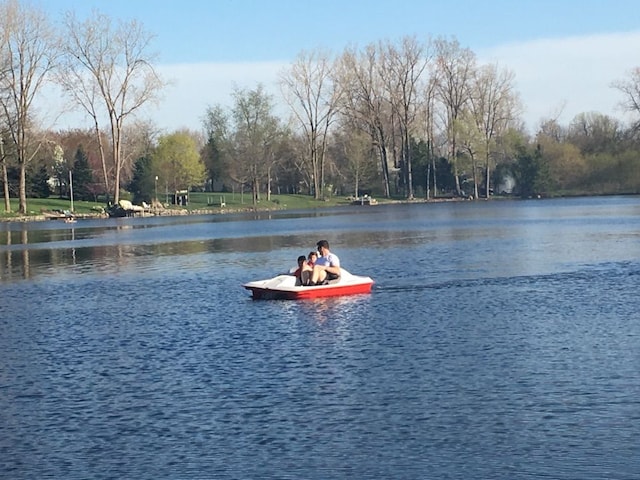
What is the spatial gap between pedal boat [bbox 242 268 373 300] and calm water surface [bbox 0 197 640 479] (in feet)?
1.49

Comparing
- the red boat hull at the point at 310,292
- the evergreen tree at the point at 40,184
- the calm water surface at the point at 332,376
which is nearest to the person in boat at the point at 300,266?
the red boat hull at the point at 310,292

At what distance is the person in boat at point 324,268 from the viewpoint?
989 inches

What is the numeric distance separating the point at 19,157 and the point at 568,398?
78.0m

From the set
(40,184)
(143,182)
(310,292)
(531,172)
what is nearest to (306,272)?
(310,292)

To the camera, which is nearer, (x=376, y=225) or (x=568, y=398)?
(x=568, y=398)

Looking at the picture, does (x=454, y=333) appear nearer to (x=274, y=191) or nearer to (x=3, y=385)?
(x=3, y=385)

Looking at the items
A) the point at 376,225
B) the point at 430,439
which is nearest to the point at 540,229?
the point at 376,225

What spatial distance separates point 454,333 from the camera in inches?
752

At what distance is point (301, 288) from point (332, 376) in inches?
373

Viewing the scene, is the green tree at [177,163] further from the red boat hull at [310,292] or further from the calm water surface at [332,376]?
the red boat hull at [310,292]

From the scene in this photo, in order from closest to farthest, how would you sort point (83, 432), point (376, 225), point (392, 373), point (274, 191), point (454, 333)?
point (83, 432) → point (392, 373) → point (454, 333) → point (376, 225) → point (274, 191)

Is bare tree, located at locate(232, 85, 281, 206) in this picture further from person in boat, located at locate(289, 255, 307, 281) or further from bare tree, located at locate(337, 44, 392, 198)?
person in boat, located at locate(289, 255, 307, 281)

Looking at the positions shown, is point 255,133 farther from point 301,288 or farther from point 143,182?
point 301,288

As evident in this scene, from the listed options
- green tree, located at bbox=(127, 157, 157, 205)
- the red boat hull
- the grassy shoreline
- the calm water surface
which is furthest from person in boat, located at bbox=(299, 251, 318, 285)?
green tree, located at bbox=(127, 157, 157, 205)
